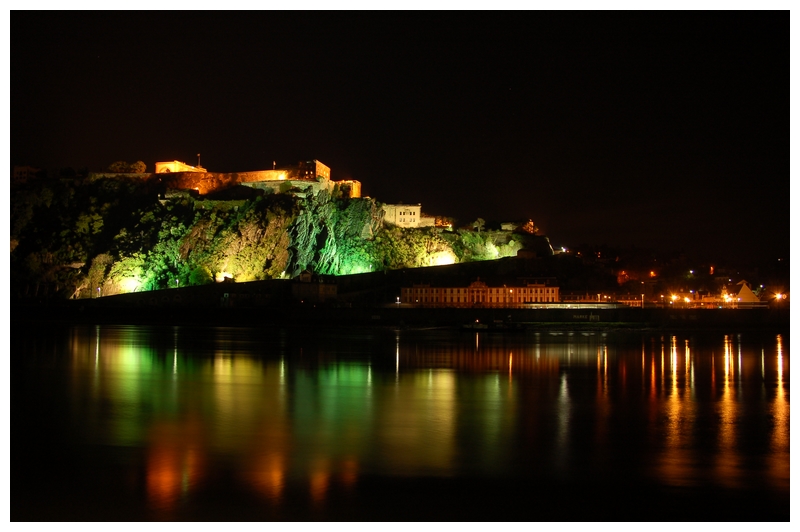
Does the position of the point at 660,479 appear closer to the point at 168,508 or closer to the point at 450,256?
the point at 168,508

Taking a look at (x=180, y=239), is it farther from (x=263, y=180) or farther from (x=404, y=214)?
(x=404, y=214)

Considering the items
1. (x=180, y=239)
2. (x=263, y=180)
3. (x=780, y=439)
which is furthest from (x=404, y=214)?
(x=780, y=439)

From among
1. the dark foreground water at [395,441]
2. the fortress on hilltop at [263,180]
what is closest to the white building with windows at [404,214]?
the fortress on hilltop at [263,180]

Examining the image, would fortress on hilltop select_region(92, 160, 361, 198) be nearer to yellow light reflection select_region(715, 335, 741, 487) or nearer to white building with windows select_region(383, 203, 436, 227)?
white building with windows select_region(383, 203, 436, 227)

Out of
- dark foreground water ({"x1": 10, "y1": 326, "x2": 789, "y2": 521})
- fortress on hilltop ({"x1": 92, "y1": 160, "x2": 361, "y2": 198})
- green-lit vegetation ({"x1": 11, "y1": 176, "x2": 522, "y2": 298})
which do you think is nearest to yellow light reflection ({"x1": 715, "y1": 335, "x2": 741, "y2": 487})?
dark foreground water ({"x1": 10, "y1": 326, "x2": 789, "y2": 521})

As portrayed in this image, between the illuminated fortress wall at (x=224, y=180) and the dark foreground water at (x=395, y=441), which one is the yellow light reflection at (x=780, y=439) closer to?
the dark foreground water at (x=395, y=441)
